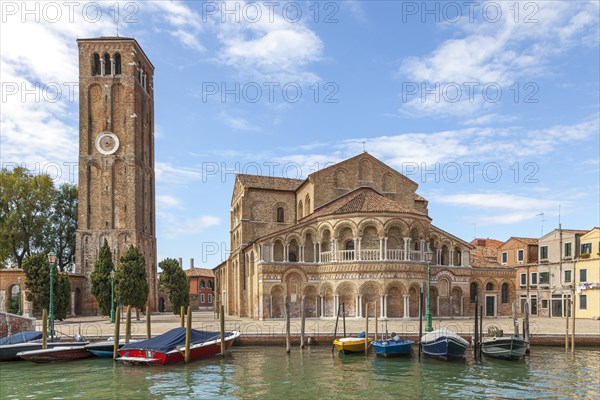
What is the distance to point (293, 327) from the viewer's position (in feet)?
97.6

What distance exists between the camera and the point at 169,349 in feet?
71.2

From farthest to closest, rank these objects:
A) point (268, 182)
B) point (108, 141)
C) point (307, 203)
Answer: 1. point (108, 141)
2. point (268, 182)
3. point (307, 203)

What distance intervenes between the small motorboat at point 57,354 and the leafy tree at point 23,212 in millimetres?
33876

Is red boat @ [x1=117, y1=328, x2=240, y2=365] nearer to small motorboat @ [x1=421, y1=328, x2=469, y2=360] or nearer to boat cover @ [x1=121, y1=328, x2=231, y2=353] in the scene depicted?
boat cover @ [x1=121, y1=328, x2=231, y2=353]

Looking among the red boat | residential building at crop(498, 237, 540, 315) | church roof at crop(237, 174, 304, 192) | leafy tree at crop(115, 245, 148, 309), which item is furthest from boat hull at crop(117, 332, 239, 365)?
residential building at crop(498, 237, 540, 315)

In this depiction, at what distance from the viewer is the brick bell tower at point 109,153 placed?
51625 millimetres

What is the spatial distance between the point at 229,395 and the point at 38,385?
7037 mm

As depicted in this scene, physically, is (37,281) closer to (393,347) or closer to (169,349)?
(169,349)

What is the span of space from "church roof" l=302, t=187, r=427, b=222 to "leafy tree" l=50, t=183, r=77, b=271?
32.1m

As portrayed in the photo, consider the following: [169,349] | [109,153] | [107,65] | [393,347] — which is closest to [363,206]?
[393,347]

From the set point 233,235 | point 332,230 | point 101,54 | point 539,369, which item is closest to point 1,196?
point 101,54

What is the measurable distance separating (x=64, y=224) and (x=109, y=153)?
37.5 ft

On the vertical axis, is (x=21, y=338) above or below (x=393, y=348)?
above

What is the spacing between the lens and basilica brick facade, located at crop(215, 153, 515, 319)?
35875mm
